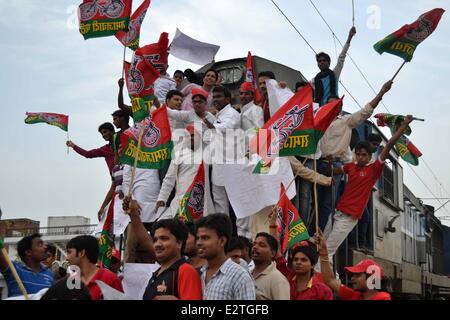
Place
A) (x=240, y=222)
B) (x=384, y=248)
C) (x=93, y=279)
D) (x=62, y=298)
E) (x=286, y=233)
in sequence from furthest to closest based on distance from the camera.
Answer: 1. (x=384, y=248)
2. (x=240, y=222)
3. (x=286, y=233)
4. (x=93, y=279)
5. (x=62, y=298)

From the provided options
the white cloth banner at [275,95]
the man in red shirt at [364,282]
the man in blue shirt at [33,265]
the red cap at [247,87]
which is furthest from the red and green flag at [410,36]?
the man in blue shirt at [33,265]

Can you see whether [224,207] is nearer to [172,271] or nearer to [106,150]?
[106,150]

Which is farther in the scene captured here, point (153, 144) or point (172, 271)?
point (153, 144)

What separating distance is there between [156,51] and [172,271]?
5005 mm

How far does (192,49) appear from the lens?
10.7 metres

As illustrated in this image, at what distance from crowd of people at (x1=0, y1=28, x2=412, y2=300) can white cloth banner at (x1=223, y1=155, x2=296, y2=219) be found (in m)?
0.14

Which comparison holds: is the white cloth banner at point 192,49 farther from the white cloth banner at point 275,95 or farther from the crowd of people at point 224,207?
the white cloth banner at point 275,95

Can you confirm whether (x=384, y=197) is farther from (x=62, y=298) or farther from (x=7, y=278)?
(x=62, y=298)

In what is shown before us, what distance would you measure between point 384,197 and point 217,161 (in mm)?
4301

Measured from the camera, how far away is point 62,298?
372 cm

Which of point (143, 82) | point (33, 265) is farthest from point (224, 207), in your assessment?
point (33, 265)

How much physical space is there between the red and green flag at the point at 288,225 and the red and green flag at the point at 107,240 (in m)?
2.14
